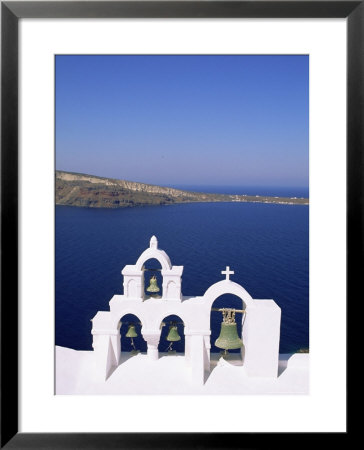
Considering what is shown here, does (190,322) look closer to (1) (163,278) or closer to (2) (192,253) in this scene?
(1) (163,278)

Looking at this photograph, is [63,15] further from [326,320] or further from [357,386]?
[357,386]

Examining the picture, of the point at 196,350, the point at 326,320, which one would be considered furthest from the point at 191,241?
the point at 326,320

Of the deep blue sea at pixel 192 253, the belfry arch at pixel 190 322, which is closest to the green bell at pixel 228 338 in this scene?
the belfry arch at pixel 190 322

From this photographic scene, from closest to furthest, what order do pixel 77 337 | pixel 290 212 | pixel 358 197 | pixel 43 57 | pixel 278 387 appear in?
pixel 358 197, pixel 43 57, pixel 278 387, pixel 77 337, pixel 290 212

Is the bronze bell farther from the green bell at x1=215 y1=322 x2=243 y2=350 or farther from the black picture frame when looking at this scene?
the black picture frame

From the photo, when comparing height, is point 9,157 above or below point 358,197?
above

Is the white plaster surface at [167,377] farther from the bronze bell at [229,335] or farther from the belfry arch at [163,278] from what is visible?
the belfry arch at [163,278]
